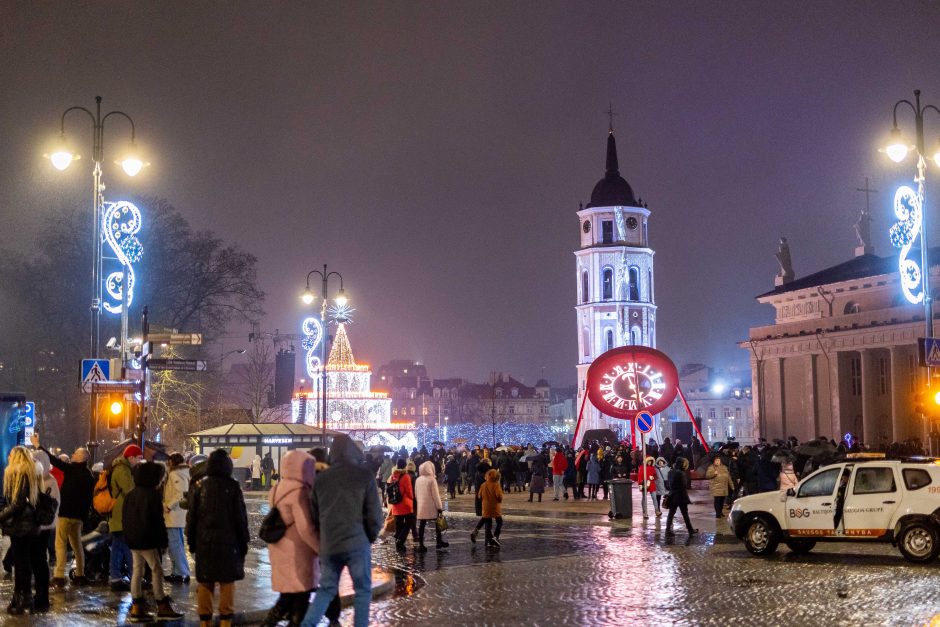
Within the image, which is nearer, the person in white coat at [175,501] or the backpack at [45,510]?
the backpack at [45,510]

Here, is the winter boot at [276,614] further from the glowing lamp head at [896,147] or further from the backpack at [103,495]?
the glowing lamp head at [896,147]

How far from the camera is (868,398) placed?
65750mm

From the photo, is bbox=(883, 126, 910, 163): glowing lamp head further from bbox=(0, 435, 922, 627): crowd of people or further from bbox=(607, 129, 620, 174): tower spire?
bbox=(607, 129, 620, 174): tower spire

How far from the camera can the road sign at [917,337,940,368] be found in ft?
77.6

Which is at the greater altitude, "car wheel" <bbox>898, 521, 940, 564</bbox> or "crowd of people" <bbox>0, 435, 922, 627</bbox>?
"crowd of people" <bbox>0, 435, 922, 627</bbox>

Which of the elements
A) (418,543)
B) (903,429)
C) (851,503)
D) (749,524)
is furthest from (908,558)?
(903,429)

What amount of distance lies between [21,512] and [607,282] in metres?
111

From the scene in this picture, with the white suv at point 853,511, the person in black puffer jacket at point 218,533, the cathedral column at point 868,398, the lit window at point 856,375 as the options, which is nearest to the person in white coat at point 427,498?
the white suv at point 853,511

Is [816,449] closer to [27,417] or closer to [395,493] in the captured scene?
[395,493]

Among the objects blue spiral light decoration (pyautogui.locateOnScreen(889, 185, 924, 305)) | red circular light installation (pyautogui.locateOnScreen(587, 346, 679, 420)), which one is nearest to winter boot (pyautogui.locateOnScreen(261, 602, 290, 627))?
blue spiral light decoration (pyautogui.locateOnScreen(889, 185, 924, 305))

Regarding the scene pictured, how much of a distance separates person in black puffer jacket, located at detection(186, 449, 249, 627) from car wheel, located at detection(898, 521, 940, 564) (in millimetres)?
10766

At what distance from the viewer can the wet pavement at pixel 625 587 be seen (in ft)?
40.4

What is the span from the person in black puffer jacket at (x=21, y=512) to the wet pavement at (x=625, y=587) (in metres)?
0.47

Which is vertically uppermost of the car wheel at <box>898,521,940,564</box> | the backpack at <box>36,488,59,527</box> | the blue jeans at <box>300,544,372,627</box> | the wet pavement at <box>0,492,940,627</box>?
the backpack at <box>36,488,59,527</box>
